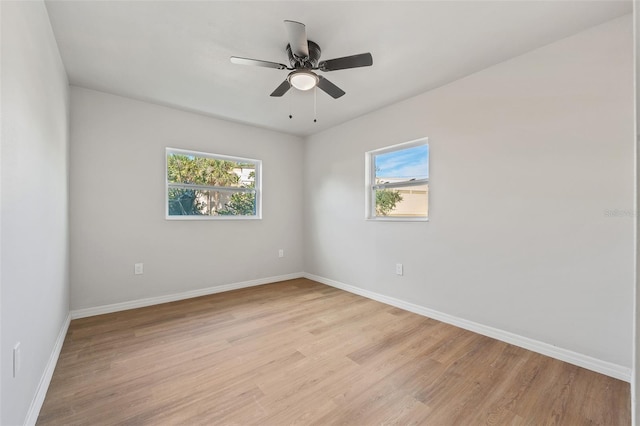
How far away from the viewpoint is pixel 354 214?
150 inches

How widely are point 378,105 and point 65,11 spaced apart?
9.41ft

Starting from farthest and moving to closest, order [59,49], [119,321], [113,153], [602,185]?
1. [113,153]
2. [119,321]
3. [59,49]
4. [602,185]

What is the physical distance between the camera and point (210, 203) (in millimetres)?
3832

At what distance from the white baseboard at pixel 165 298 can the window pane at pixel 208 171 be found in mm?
1478

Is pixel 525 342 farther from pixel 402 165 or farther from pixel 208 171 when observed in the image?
pixel 208 171

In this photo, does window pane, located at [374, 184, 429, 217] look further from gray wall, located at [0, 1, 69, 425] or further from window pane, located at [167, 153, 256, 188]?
gray wall, located at [0, 1, 69, 425]

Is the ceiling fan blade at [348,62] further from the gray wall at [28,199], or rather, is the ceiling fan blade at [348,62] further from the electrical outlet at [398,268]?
the electrical outlet at [398,268]

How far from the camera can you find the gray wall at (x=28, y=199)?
44.3 inches

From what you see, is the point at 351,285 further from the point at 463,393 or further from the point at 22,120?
the point at 22,120

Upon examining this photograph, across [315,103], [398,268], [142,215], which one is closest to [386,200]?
[398,268]

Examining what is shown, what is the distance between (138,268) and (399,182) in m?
3.33

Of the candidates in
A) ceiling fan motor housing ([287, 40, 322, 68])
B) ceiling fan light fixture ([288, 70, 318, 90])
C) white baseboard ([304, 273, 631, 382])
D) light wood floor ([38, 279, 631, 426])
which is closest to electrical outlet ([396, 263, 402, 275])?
white baseboard ([304, 273, 631, 382])

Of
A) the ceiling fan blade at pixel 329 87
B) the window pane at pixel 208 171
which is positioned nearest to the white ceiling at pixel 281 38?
the ceiling fan blade at pixel 329 87

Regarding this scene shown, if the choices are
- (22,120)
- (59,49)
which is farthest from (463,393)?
(59,49)
